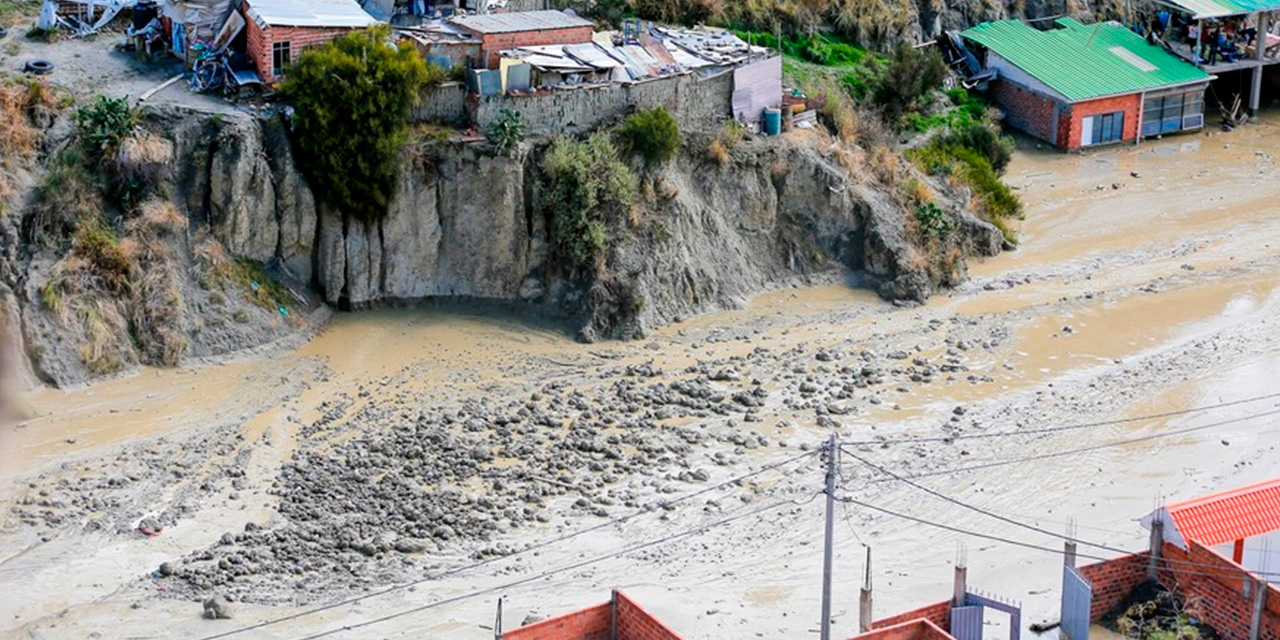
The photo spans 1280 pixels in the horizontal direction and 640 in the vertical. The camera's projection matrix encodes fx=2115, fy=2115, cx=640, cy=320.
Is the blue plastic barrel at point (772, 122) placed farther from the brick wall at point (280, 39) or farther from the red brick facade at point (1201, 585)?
the red brick facade at point (1201, 585)

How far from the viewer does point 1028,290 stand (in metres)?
37.8

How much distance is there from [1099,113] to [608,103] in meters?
14.3

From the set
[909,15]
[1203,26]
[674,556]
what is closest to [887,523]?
[674,556]

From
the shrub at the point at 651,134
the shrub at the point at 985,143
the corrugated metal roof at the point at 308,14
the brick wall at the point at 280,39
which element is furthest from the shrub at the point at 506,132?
the shrub at the point at 985,143

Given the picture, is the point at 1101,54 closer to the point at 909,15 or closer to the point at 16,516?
the point at 909,15

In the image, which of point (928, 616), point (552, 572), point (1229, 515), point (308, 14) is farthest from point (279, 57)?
point (1229, 515)

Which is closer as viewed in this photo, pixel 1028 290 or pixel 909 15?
pixel 1028 290

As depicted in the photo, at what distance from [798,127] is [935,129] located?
5.66 meters

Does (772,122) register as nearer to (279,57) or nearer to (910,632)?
(279,57)

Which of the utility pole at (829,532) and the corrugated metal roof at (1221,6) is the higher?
the corrugated metal roof at (1221,6)

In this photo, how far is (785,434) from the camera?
3172 cm

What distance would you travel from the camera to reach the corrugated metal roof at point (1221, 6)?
47.2 m

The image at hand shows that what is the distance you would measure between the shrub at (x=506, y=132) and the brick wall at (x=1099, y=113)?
15.1 m

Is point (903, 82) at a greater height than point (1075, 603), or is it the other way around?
point (903, 82)
